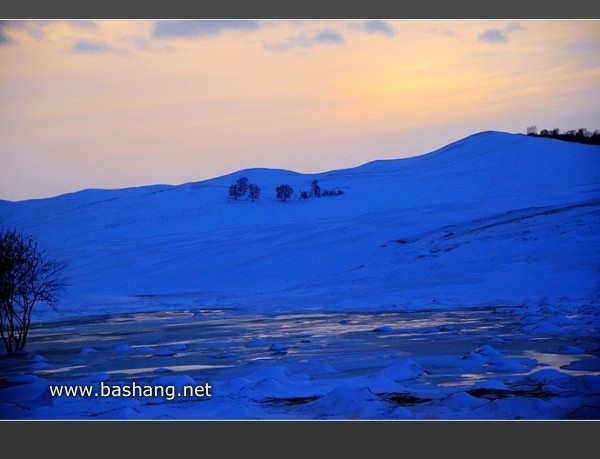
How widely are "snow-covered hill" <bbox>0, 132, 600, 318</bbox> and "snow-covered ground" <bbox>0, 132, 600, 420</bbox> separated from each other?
2cm

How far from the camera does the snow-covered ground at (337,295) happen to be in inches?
422

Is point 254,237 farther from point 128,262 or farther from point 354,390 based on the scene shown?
point 354,390

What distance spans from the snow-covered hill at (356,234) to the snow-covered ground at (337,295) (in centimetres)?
2

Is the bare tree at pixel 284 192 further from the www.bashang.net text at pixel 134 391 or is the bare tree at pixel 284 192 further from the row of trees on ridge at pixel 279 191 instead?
the www.bashang.net text at pixel 134 391

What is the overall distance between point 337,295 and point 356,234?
0.89 m

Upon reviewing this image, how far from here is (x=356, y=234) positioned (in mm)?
12523

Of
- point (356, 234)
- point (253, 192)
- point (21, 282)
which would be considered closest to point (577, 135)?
point (356, 234)

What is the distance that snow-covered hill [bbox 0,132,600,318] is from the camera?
1182 cm

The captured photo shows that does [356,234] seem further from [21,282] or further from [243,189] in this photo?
[21,282]

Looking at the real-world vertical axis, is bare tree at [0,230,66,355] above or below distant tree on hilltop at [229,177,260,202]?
below

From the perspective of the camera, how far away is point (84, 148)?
11.8 metres

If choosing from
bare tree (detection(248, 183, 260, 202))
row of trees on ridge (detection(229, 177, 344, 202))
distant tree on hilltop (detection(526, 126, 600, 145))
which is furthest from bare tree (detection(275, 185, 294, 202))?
distant tree on hilltop (detection(526, 126, 600, 145))

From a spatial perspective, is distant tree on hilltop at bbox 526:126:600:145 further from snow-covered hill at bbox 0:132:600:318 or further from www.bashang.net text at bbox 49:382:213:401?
www.bashang.net text at bbox 49:382:213:401

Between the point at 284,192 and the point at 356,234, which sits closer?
the point at 284,192
